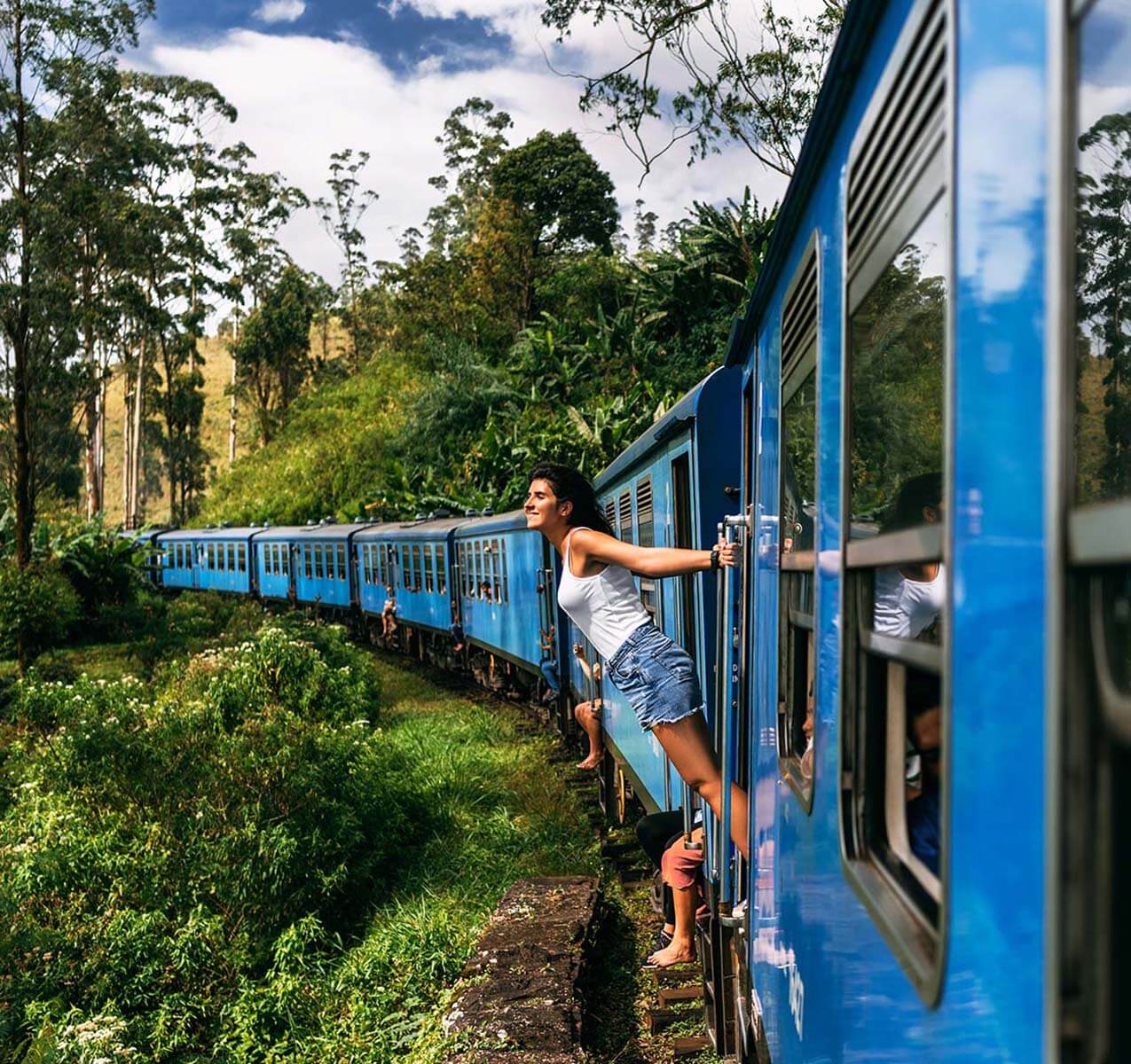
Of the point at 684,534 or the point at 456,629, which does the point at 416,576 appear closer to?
the point at 456,629

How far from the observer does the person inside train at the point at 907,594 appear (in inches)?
69.4

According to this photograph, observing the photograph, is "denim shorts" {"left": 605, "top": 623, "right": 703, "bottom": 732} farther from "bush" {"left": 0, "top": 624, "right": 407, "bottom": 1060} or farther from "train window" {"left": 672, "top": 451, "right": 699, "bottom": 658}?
"bush" {"left": 0, "top": 624, "right": 407, "bottom": 1060}

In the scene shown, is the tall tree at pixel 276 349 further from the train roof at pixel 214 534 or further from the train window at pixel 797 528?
the train window at pixel 797 528

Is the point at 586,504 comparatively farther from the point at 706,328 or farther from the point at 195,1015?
the point at 706,328

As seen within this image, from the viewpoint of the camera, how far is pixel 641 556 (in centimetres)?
384

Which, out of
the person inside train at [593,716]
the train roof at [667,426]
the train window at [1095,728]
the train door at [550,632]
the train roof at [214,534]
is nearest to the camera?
the train window at [1095,728]

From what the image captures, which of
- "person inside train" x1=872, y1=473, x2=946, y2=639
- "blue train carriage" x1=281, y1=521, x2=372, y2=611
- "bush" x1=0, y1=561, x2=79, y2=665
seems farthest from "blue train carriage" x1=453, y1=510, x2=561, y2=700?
"person inside train" x1=872, y1=473, x2=946, y2=639

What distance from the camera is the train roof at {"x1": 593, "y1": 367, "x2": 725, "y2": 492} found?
472 cm

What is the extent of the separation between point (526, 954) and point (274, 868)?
6.83 feet

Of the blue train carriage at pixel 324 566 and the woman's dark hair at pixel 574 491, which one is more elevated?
the woman's dark hair at pixel 574 491

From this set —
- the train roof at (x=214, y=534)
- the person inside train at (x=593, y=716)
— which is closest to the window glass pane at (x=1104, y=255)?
the person inside train at (x=593, y=716)

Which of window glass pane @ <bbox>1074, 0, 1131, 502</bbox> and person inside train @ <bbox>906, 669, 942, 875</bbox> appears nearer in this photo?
window glass pane @ <bbox>1074, 0, 1131, 502</bbox>

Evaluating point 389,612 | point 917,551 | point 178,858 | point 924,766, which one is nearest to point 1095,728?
point 917,551

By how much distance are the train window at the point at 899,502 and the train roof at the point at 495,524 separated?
1047 centimetres
